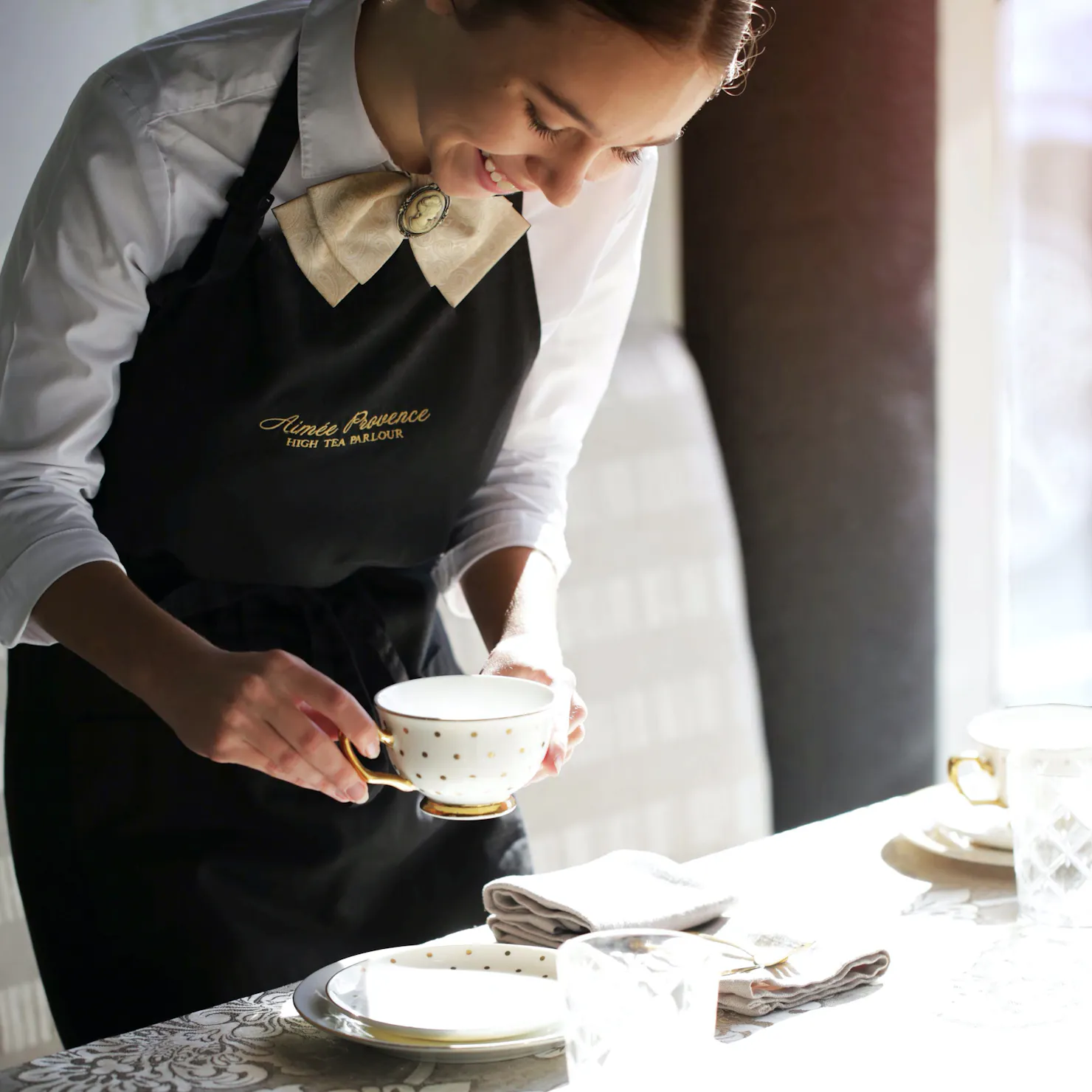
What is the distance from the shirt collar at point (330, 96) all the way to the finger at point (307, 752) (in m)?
0.50

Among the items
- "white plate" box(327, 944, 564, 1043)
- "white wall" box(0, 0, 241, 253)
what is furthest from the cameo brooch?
"white wall" box(0, 0, 241, 253)

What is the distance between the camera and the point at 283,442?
126 centimetres

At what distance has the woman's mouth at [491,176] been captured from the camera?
1.12 meters

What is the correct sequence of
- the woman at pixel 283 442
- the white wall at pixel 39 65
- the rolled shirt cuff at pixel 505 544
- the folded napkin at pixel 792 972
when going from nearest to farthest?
the folded napkin at pixel 792 972 < the woman at pixel 283 442 < the rolled shirt cuff at pixel 505 544 < the white wall at pixel 39 65

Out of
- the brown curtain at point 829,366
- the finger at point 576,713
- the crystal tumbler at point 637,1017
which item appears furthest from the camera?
the brown curtain at point 829,366

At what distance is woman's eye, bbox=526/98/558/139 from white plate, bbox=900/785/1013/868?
649 millimetres

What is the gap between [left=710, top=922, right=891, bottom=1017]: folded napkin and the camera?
93cm

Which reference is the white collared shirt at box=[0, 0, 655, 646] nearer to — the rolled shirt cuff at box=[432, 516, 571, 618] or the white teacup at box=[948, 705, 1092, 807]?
the rolled shirt cuff at box=[432, 516, 571, 618]

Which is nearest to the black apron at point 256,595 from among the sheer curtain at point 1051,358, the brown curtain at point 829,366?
the brown curtain at point 829,366

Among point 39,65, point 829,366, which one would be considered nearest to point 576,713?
point 39,65

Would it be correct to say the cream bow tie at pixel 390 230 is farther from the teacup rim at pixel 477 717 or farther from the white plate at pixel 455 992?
the white plate at pixel 455 992

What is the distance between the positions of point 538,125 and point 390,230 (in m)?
0.24

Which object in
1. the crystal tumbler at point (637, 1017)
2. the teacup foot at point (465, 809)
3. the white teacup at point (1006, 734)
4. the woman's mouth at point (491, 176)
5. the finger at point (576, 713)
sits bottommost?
the white teacup at point (1006, 734)

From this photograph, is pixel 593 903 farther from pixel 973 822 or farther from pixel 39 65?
pixel 39 65
